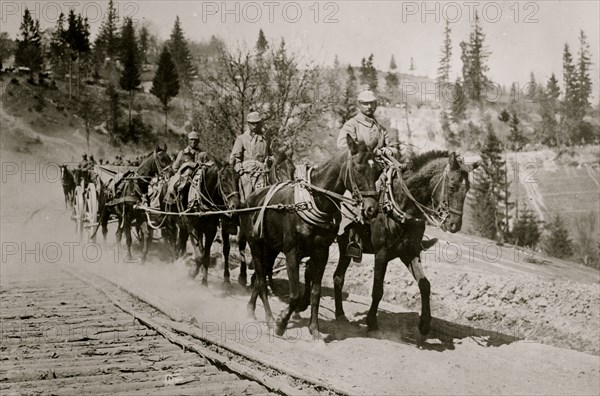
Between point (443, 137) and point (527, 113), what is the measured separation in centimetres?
2891

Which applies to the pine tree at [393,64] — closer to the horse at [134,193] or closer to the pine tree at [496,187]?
the pine tree at [496,187]

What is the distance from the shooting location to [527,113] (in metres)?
118

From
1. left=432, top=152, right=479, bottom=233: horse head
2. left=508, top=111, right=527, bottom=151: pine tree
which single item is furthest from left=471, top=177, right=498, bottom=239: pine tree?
left=432, top=152, right=479, bottom=233: horse head

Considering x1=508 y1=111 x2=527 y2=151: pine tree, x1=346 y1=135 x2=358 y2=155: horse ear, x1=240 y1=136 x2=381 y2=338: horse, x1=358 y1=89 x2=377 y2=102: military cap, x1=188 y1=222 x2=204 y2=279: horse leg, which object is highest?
x1=508 y1=111 x2=527 y2=151: pine tree

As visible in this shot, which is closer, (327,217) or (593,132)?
(327,217)

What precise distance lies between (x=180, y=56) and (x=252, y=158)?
316 feet

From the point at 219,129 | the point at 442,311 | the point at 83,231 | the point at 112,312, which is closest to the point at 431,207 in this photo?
the point at 442,311

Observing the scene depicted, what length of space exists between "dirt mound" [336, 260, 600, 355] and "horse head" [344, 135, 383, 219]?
548cm

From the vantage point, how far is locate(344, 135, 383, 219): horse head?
7.79 metres

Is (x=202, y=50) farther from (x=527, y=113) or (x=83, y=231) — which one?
(x=83, y=231)

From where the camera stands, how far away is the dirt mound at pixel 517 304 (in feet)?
37.9

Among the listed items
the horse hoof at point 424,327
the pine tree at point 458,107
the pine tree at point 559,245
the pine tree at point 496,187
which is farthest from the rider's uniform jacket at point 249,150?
the pine tree at point 458,107

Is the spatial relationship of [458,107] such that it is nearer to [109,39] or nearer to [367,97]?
[109,39]

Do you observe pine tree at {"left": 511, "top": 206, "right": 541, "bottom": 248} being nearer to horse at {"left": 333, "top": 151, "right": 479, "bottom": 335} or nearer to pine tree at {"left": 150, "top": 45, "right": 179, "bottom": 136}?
pine tree at {"left": 150, "top": 45, "right": 179, "bottom": 136}
